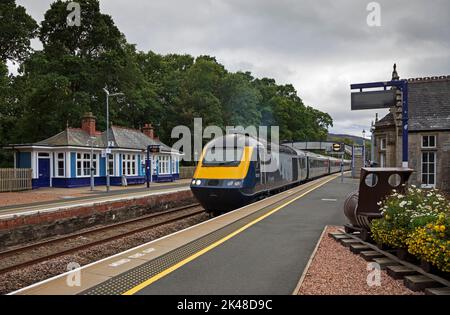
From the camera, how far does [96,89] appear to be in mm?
41719

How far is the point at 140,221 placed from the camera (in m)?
16.0

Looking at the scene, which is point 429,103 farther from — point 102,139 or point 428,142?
point 102,139

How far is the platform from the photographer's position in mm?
5277

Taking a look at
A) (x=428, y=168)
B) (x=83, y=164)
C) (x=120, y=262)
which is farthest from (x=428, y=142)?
(x=83, y=164)

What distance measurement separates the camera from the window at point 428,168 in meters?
19.8

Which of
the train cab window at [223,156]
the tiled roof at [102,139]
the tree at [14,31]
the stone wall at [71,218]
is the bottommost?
the stone wall at [71,218]

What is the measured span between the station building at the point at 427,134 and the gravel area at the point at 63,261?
13564 millimetres

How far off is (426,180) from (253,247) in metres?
16.1

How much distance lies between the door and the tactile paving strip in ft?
74.6

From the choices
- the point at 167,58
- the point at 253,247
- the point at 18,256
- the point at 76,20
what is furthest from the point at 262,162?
the point at 167,58

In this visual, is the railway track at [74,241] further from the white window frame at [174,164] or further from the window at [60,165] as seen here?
the white window frame at [174,164]

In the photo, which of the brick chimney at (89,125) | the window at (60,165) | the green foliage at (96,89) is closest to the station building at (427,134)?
the window at (60,165)

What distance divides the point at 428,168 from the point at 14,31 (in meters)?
37.9
